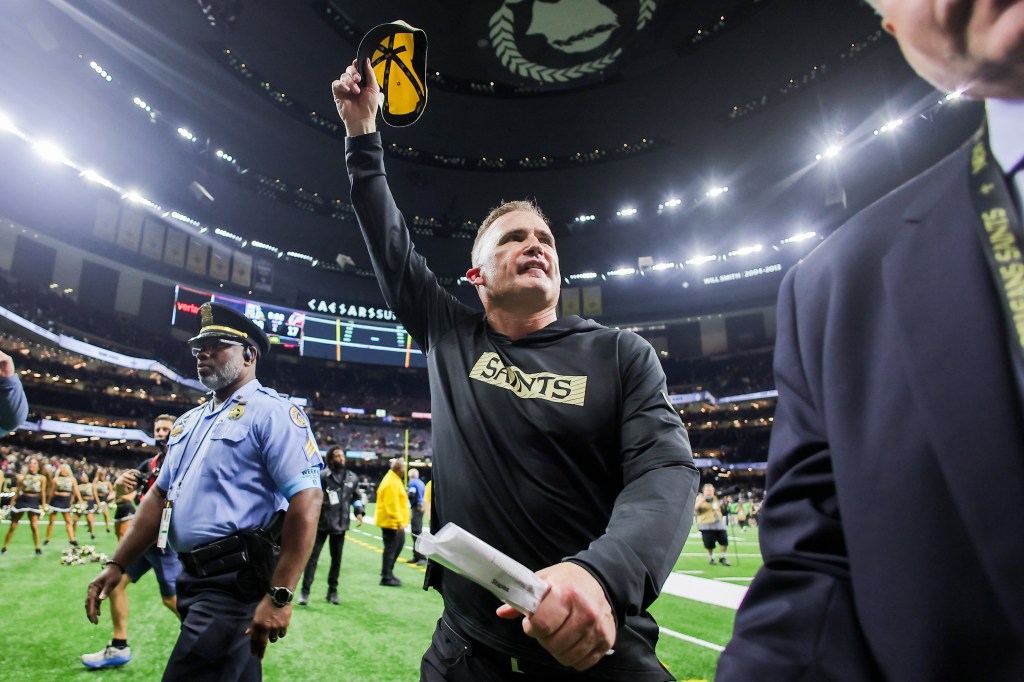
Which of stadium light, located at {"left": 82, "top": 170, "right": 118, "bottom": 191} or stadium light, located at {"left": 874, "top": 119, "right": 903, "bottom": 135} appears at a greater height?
stadium light, located at {"left": 82, "top": 170, "right": 118, "bottom": 191}

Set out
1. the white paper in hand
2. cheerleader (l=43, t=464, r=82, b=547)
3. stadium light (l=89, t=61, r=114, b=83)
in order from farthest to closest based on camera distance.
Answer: stadium light (l=89, t=61, r=114, b=83) < cheerleader (l=43, t=464, r=82, b=547) < the white paper in hand

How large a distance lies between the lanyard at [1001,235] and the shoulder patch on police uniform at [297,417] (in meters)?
3.28

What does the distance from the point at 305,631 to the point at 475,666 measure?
5646mm

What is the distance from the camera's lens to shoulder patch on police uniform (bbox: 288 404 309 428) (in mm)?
3352

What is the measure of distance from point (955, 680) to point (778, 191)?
36346 millimetres

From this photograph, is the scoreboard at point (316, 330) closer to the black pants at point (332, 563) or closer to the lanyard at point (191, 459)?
the black pants at point (332, 563)

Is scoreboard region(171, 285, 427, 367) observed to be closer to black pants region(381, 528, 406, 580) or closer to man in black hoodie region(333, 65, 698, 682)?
black pants region(381, 528, 406, 580)

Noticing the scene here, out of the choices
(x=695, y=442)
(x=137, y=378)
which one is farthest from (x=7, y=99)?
(x=695, y=442)

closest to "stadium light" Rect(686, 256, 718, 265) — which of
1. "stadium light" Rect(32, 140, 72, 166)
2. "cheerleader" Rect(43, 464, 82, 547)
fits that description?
"cheerleader" Rect(43, 464, 82, 547)

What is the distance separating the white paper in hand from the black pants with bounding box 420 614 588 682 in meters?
0.86

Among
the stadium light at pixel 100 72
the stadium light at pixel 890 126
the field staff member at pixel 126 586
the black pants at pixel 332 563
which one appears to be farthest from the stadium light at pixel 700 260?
the field staff member at pixel 126 586

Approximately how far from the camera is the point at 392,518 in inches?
370

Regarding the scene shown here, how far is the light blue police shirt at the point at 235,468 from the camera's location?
2890 mm

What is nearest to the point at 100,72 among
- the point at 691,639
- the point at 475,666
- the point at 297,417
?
the point at 297,417
